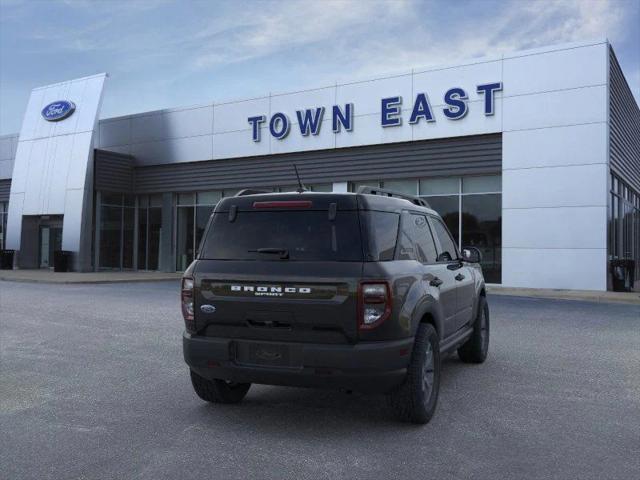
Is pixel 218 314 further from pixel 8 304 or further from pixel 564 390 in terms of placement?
pixel 8 304

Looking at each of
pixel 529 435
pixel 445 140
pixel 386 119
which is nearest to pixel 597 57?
pixel 445 140

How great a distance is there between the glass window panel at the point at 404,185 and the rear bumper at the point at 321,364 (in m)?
Result: 17.0

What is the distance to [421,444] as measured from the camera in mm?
4504

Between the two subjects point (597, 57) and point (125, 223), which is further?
point (125, 223)

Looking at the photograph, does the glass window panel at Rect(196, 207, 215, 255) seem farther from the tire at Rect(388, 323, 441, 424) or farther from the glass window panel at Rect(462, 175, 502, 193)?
the tire at Rect(388, 323, 441, 424)

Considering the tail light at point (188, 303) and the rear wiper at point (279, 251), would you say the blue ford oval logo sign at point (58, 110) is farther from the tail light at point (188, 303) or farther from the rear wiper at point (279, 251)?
the rear wiper at point (279, 251)

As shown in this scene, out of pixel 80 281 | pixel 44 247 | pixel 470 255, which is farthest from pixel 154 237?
pixel 470 255

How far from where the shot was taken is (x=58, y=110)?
27.5 meters

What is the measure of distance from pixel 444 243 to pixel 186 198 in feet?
73.2

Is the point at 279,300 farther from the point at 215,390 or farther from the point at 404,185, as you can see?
the point at 404,185

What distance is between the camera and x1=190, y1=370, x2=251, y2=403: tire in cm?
540

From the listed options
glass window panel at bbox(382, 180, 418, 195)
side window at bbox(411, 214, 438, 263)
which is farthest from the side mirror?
glass window panel at bbox(382, 180, 418, 195)

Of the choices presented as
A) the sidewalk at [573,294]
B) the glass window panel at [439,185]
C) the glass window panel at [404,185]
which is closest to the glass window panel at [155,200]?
the glass window panel at [404,185]

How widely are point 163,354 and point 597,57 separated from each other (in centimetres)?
1549
